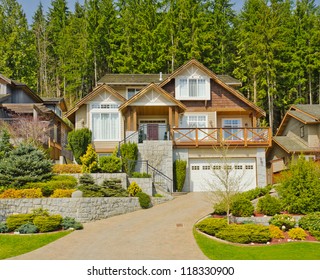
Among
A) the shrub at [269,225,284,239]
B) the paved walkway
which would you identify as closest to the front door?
the paved walkway

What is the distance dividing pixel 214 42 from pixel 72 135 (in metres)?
23.1

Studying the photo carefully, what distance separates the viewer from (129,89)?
33281 mm

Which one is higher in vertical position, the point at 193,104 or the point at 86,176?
the point at 193,104

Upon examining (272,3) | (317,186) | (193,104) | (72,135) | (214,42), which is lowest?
(317,186)

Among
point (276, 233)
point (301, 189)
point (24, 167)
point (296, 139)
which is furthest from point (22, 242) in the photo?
point (296, 139)

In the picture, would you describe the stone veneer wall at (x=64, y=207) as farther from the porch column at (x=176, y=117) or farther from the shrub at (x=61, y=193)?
the porch column at (x=176, y=117)

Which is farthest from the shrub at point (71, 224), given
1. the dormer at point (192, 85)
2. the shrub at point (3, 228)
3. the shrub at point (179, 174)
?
the dormer at point (192, 85)

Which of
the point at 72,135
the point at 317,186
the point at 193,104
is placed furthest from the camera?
the point at 193,104

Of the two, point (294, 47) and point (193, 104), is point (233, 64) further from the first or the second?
point (193, 104)

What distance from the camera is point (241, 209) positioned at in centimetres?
1877

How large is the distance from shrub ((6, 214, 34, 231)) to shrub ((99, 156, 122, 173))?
233 inches

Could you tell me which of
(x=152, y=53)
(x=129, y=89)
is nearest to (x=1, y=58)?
(x=152, y=53)

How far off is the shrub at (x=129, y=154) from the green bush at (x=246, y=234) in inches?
393

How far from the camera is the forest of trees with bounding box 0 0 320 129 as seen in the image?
137 feet
